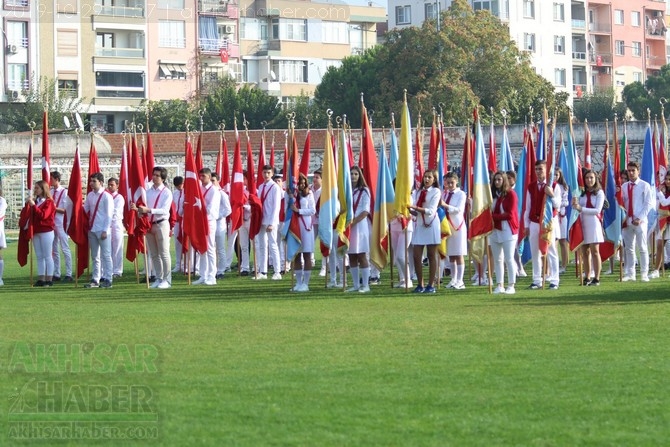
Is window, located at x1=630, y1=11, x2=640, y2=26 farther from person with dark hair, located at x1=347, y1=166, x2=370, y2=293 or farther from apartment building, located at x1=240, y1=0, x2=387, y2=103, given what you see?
person with dark hair, located at x1=347, y1=166, x2=370, y2=293

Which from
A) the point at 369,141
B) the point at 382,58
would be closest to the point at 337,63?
the point at 382,58

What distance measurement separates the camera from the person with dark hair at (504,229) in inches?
772

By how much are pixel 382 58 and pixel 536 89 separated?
23.8 ft

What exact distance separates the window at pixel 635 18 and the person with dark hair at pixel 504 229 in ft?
271

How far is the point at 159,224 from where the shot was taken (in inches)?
858

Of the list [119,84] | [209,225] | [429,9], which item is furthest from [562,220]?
[429,9]

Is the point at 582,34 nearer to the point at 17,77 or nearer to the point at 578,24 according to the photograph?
the point at 578,24

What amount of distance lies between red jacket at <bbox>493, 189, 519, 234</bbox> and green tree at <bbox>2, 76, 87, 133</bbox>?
49191mm

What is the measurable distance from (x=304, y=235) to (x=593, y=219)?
453 cm

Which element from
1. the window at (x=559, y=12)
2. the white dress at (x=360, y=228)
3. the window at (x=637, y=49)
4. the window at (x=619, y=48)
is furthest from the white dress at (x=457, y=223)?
the window at (x=637, y=49)

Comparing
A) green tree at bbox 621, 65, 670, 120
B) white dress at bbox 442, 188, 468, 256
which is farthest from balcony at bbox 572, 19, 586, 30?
white dress at bbox 442, 188, 468, 256

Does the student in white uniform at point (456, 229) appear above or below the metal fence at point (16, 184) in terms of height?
below

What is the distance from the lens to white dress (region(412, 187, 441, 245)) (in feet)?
64.5

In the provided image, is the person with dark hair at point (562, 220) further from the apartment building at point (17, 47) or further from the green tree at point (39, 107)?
the apartment building at point (17, 47)
